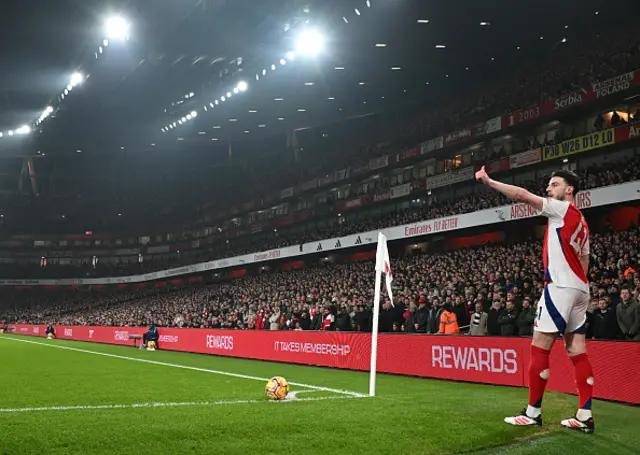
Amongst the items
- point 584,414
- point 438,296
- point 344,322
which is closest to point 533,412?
point 584,414

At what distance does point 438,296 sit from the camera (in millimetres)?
21797

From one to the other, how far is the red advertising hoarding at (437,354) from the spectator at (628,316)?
2.44m

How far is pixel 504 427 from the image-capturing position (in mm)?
5832

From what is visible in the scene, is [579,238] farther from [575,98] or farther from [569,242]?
[575,98]

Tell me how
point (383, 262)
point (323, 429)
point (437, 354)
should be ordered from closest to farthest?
point (323, 429) → point (383, 262) → point (437, 354)

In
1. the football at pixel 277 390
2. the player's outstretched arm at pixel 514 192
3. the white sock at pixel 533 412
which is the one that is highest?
the player's outstretched arm at pixel 514 192

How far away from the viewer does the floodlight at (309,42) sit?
2749cm

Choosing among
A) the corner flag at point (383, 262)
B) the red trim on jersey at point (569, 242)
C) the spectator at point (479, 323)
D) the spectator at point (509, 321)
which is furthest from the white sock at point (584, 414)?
the spectator at point (479, 323)

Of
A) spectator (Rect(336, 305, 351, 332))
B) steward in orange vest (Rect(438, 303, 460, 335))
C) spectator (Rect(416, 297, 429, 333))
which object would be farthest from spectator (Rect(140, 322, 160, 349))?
steward in orange vest (Rect(438, 303, 460, 335))

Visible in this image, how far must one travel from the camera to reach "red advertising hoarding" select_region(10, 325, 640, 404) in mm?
9570

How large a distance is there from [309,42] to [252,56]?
349 centimetres

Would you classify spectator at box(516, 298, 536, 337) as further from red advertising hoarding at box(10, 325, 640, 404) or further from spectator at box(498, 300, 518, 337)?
red advertising hoarding at box(10, 325, 640, 404)

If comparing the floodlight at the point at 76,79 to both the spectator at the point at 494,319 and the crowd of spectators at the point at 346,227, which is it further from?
the spectator at the point at 494,319

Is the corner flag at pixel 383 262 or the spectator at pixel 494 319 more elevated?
the corner flag at pixel 383 262
